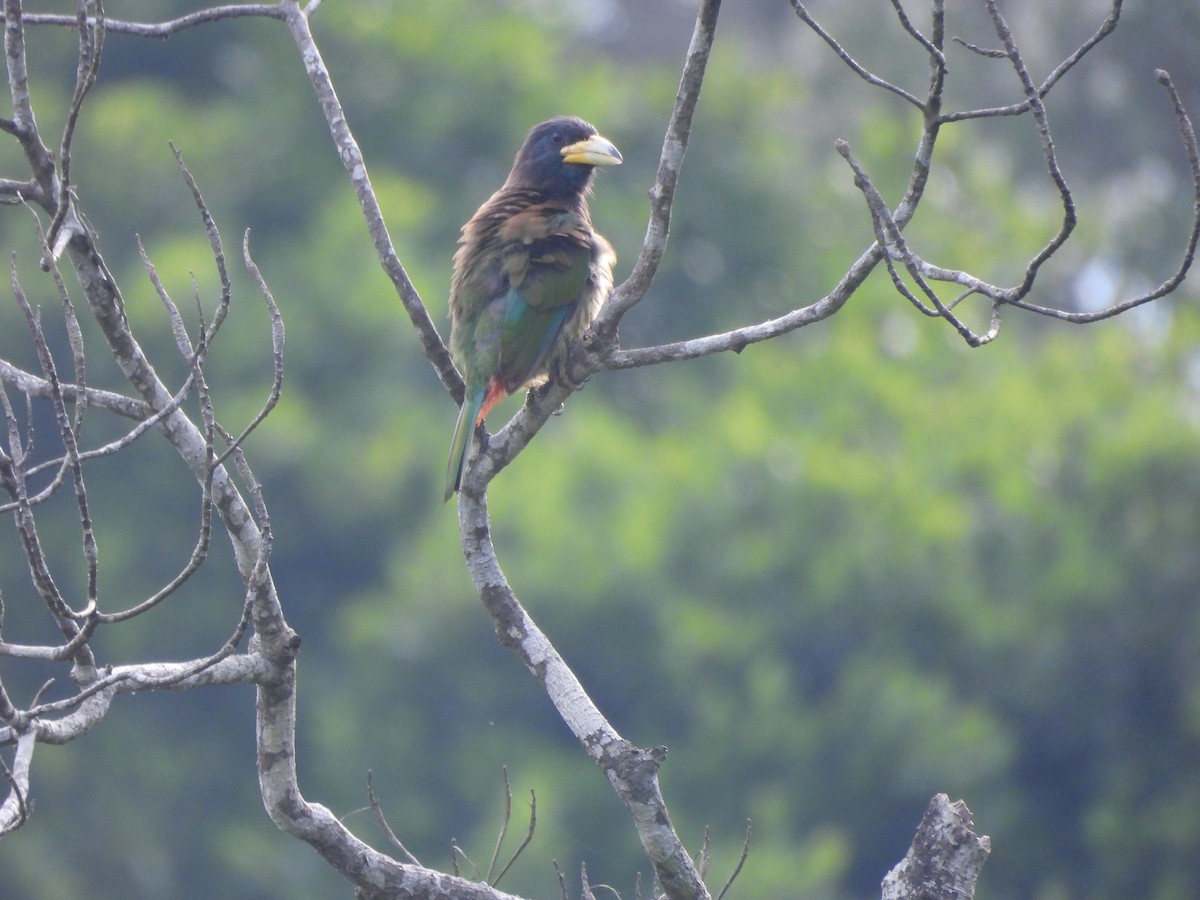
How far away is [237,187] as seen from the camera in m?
16.6

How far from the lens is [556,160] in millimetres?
5398

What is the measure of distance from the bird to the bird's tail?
0.34 meters

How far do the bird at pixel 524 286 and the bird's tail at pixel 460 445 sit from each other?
338 millimetres

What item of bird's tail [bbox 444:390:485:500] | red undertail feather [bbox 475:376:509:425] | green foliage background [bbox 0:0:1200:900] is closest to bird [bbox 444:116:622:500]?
red undertail feather [bbox 475:376:509:425]

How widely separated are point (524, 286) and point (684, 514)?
825 centimetres

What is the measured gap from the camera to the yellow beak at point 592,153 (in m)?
5.16

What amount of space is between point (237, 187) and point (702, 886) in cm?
1436

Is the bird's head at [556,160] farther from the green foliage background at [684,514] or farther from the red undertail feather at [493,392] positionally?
the green foliage background at [684,514]

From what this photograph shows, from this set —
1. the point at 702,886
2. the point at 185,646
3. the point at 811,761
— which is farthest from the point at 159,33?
the point at 185,646

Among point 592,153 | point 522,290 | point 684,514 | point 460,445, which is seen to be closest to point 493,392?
point 522,290

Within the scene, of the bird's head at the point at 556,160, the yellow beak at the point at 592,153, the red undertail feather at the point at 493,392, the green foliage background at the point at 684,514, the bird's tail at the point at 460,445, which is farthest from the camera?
the green foliage background at the point at 684,514

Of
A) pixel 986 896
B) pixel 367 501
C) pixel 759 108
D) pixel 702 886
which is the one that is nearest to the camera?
pixel 702 886

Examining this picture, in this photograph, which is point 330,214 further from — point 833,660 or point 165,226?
point 833,660

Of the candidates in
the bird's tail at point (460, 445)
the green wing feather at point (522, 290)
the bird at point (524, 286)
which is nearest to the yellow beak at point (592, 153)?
the bird at point (524, 286)
